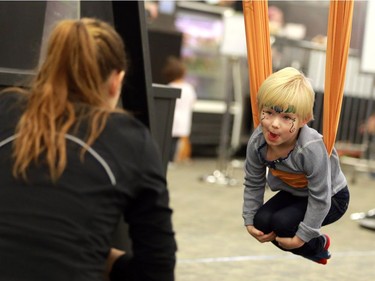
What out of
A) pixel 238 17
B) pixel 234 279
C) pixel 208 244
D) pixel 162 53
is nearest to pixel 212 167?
pixel 162 53

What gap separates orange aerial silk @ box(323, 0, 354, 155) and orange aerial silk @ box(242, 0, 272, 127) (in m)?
0.22

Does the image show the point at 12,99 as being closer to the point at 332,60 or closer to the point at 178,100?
the point at 332,60

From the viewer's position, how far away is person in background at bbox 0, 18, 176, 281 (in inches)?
63.0

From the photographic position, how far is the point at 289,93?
2.48m

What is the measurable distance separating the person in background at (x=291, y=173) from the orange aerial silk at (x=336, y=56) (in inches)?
6.7

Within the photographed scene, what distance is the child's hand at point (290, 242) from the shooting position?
261cm

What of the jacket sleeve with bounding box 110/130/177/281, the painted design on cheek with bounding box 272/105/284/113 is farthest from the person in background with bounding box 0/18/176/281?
the painted design on cheek with bounding box 272/105/284/113

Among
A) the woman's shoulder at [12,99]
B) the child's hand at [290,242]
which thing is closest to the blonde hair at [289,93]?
the child's hand at [290,242]

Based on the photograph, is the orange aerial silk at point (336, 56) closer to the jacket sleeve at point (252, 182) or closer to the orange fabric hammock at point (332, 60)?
the orange fabric hammock at point (332, 60)

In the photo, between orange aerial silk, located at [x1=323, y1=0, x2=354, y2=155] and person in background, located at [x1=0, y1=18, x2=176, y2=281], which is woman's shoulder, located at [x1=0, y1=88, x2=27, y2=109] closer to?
person in background, located at [x1=0, y1=18, x2=176, y2=281]

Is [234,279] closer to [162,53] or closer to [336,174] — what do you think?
[336,174]

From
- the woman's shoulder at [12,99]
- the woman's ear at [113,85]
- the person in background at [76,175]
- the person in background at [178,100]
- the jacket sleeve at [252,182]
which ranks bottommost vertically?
the person in background at [178,100]

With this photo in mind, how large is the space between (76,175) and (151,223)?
196 millimetres

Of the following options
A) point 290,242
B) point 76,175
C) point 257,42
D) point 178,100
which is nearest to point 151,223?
point 76,175
